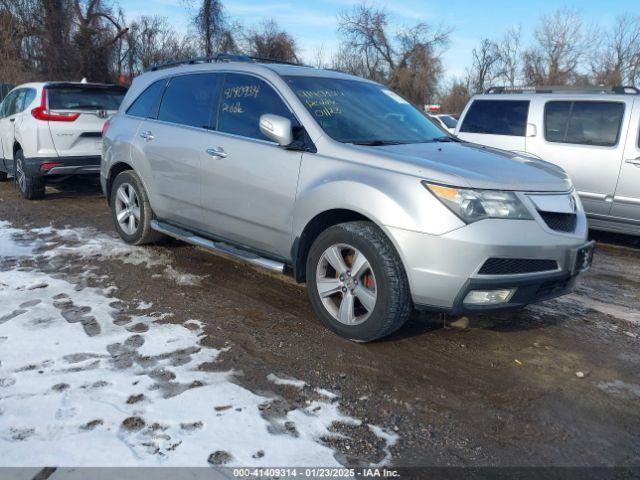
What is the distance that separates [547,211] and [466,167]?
0.57 metres

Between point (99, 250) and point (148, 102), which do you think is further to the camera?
point (99, 250)

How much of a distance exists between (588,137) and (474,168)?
4.28 meters

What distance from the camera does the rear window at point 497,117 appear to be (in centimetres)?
770

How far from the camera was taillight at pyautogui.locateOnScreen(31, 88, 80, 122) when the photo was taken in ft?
26.3

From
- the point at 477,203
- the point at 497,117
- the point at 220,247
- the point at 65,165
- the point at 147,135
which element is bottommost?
the point at 220,247

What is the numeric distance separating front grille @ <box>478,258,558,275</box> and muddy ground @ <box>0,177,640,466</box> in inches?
25.2

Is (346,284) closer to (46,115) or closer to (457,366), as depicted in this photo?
(457,366)

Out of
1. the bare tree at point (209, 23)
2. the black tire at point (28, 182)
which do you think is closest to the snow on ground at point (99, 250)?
the black tire at point (28, 182)

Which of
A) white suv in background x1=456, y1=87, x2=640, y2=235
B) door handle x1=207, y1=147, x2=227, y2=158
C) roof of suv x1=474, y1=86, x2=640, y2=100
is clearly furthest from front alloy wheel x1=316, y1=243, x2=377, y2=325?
roof of suv x1=474, y1=86, x2=640, y2=100

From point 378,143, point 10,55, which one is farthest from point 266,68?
point 10,55

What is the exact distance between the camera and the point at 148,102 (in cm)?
565

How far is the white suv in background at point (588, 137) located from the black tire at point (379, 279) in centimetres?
442

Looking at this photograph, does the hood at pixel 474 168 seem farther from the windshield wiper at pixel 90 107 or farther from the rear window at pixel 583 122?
the windshield wiper at pixel 90 107

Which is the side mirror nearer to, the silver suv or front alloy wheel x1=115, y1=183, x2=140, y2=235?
the silver suv
